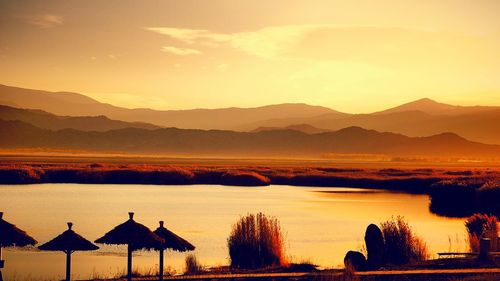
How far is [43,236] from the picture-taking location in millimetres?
39594

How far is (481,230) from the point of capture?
36.7 metres

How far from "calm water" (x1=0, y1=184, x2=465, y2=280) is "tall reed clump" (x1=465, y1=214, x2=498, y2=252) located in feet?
3.57

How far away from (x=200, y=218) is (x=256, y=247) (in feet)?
64.9

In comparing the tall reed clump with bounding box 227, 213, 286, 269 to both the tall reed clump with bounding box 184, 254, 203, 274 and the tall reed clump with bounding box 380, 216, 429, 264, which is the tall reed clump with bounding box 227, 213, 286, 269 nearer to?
the tall reed clump with bounding box 184, 254, 203, 274

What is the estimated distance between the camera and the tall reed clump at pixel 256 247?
3069 cm

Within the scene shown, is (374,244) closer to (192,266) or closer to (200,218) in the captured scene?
(192,266)

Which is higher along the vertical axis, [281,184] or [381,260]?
[281,184]

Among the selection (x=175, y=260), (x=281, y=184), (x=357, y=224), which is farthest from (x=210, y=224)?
(x=281, y=184)

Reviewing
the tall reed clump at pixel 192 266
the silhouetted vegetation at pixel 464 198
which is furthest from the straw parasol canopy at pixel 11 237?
the silhouetted vegetation at pixel 464 198

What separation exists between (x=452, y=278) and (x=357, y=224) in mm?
22085

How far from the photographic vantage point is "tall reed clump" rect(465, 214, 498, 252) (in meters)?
33.3

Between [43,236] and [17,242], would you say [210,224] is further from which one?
[17,242]

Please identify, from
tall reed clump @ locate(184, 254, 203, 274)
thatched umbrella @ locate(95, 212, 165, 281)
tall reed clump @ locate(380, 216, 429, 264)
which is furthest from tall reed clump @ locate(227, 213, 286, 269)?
thatched umbrella @ locate(95, 212, 165, 281)

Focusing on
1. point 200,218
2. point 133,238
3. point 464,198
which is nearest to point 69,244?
point 133,238
